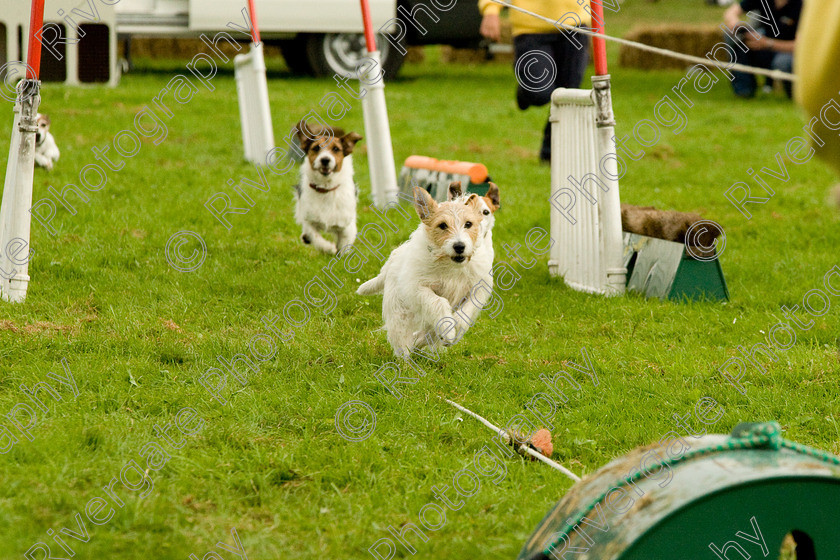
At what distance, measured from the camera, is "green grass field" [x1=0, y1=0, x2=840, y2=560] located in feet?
10.5

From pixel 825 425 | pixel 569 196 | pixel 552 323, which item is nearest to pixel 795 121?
pixel 569 196

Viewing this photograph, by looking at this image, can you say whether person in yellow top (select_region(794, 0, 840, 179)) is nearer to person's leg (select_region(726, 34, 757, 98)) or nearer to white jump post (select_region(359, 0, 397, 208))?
white jump post (select_region(359, 0, 397, 208))

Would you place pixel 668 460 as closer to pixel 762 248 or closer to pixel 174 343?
pixel 174 343

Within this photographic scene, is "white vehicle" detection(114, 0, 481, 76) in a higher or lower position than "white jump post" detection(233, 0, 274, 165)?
higher

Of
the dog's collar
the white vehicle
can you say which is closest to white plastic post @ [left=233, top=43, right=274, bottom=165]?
the dog's collar

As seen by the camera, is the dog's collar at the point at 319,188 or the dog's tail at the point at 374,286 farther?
the dog's collar at the point at 319,188

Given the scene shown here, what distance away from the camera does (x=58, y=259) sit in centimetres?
648

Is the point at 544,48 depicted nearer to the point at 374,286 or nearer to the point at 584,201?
the point at 584,201

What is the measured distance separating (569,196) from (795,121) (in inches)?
364
